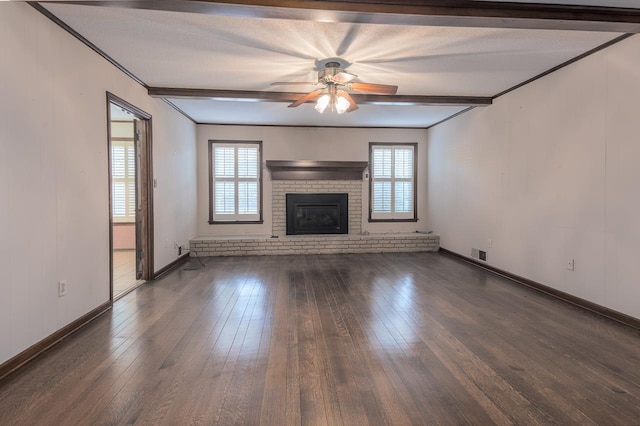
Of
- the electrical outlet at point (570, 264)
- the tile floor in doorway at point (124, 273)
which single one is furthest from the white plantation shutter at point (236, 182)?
the electrical outlet at point (570, 264)

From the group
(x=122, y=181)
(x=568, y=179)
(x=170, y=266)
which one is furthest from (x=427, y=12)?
(x=122, y=181)

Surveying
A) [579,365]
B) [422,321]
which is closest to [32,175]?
[422,321]

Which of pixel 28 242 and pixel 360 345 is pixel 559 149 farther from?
pixel 28 242

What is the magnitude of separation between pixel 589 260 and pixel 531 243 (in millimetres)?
787

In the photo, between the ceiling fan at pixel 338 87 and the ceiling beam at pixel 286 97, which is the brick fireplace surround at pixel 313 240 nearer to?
the ceiling beam at pixel 286 97

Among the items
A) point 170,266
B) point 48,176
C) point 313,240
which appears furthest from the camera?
point 313,240

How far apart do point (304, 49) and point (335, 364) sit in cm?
273

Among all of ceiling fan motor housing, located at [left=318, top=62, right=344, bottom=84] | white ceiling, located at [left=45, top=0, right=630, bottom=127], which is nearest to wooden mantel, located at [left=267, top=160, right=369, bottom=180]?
white ceiling, located at [left=45, top=0, right=630, bottom=127]

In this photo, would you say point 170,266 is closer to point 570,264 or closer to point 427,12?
point 427,12

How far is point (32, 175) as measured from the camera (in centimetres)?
235

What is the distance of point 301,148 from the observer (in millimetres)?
6801

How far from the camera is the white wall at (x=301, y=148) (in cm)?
663

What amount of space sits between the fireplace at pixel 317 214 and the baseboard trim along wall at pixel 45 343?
3.92m

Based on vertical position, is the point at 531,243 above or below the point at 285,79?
below
